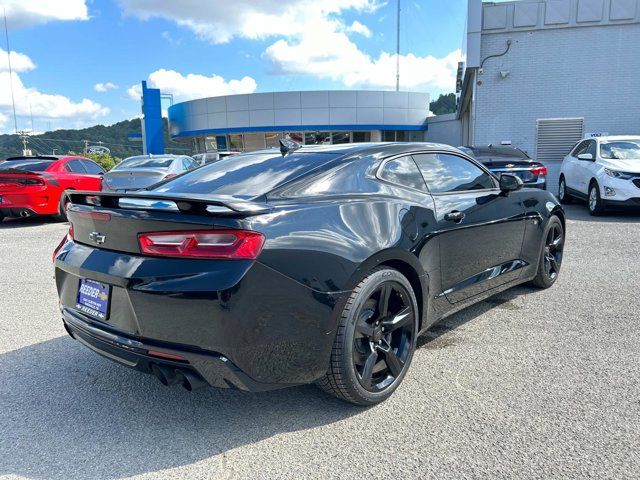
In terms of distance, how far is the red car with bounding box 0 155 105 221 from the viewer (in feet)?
32.3

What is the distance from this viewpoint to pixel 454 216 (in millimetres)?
3549

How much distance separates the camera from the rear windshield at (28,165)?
1026 centimetres

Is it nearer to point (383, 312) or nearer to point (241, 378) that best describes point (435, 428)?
point (383, 312)

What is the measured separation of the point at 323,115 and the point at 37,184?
2365 centimetres

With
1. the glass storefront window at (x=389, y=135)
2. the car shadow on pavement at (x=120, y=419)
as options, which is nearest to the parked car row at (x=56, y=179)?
the car shadow on pavement at (x=120, y=419)

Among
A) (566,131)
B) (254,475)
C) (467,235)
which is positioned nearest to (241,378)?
(254,475)

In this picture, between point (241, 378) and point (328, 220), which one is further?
point (328, 220)

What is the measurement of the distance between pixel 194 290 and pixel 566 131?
52.2ft

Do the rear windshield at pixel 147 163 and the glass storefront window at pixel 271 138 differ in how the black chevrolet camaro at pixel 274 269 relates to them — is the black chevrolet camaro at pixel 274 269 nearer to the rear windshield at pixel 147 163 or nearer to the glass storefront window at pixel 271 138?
the rear windshield at pixel 147 163

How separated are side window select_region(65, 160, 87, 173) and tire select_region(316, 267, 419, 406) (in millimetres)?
10139

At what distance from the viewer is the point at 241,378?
7.89ft

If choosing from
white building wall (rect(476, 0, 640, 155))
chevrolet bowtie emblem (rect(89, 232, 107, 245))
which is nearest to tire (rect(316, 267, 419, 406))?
chevrolet bowtie emblem (rect(89, 232, 107, 245))

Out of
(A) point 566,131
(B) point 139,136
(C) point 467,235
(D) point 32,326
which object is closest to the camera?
(C) point 467,235

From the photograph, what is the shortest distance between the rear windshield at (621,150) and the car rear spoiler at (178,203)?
10227 millimetres
